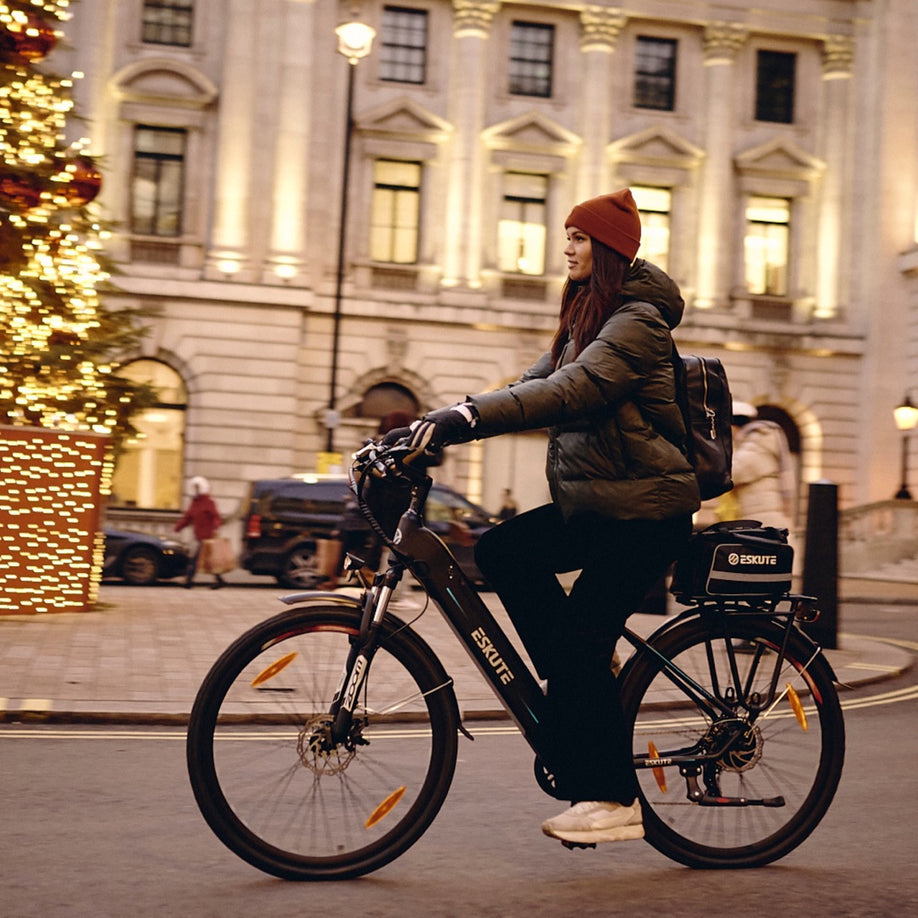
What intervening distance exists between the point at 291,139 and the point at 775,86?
11552 millimetres

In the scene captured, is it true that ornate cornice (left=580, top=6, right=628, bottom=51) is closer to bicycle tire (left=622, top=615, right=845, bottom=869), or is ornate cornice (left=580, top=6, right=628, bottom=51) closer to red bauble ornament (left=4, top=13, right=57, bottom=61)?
red bauble ornament (left=4, top=13, right=57, bottom=61)

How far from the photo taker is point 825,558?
37.1 ft

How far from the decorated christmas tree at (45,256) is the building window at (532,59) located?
2139 centimetres

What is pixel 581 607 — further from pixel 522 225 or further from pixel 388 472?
pixel 522 225

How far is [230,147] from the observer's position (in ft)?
99.9

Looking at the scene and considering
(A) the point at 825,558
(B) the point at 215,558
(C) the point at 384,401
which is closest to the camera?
(A) the point at 825,558

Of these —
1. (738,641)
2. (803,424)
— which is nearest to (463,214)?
(803,424)

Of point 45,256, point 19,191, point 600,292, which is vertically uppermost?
point 19,191

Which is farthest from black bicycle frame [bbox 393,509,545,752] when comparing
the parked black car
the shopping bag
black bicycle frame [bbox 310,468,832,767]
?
the parked black car

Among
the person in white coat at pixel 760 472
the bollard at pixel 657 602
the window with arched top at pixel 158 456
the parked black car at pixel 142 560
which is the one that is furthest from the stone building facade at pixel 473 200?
the person in white coat at pixel 760 472

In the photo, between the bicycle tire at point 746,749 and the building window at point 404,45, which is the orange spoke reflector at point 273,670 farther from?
the building window at point 404,45

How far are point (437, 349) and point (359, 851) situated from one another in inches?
1104

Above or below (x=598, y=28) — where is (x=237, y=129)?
below

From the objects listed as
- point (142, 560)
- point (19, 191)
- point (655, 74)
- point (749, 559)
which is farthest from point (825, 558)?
point (655, 74)
